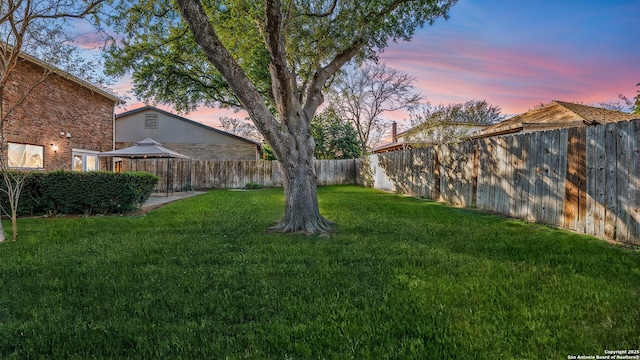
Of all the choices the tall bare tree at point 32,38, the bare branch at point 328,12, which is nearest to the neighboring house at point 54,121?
the tall bare tree at point 32,38

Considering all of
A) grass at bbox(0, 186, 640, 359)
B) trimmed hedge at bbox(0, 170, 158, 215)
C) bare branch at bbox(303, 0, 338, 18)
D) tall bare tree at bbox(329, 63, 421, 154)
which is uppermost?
tall bare tree at bbox(329, 63, 421, 154)

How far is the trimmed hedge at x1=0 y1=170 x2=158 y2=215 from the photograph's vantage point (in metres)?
7.66

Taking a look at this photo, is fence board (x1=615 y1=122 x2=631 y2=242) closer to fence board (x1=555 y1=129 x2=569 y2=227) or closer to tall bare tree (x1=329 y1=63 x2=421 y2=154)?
fence board (x1=555 y1=129 x2=569 y2=227)

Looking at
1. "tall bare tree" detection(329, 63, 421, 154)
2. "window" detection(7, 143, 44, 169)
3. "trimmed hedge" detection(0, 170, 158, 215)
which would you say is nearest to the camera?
"trimmed hedge" detection(0, 170, 158, 215)

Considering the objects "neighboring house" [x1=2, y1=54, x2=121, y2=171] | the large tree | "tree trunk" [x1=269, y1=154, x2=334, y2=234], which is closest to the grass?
"tree trunk" [x1=269, y1=154, x2=334, y2=234]

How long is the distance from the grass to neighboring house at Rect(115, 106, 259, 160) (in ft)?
55.0

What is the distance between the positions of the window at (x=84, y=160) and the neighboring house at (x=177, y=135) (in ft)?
18.0

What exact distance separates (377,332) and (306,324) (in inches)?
18.7

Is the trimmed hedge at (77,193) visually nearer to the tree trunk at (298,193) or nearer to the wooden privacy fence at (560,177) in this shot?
the tree trunk at (298,193)

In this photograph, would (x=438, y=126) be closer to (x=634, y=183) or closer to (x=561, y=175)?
(x=561, y=175)

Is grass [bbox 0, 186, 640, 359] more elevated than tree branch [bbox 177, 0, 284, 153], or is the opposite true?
tree branch [bbox 177, 0, 284, 153]

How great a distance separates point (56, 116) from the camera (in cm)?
1274

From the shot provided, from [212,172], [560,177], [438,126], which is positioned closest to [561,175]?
[560,177]

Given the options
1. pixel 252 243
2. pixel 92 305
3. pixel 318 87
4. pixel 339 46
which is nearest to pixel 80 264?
pixel 92 305
